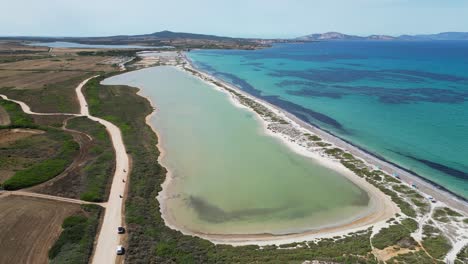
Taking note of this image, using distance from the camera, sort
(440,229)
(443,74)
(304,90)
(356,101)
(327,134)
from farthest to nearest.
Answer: (443,74), (304,90), (356,101), (327,134), (440,229)

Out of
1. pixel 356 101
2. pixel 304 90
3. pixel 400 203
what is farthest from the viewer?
pixel 304 90

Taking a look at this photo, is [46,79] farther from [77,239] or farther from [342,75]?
[342,75]

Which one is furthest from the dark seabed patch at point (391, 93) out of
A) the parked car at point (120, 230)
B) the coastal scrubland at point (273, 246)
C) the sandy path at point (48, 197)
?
the parked car at point (120, 230)

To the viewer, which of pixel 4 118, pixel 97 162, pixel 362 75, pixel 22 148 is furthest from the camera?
pixel 362 75

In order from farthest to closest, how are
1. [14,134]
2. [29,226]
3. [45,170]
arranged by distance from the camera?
[14,134] < [45,170] < [29,226]

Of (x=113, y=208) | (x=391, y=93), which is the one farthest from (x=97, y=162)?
(x=391, y=93)

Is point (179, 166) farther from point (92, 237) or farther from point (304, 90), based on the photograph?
point (304, 90)

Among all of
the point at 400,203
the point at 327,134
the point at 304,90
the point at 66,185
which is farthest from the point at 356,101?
the point at 66,185

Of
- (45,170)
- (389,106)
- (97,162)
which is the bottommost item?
(97,162)

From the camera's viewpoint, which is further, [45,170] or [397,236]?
[45,170]
